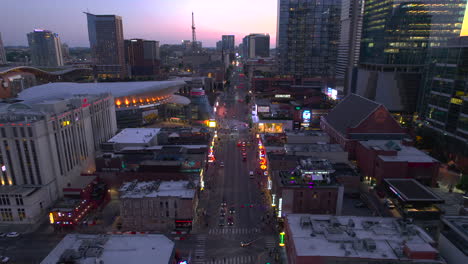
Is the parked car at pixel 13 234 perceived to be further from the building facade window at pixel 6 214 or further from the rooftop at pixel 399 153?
the rooftop at pixel 399 153

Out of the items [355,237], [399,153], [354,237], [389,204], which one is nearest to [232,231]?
[354,237]

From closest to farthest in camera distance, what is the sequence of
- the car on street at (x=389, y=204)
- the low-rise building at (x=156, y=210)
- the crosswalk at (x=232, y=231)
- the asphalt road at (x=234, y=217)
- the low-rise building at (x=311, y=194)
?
1. the asphalt road at (x=234, y=217)
2. the low-rise building at (x=311, y=194)
3. the crosswalk at (x=232, y=231)
4. the low-rise building at (x=156, y=210)
5. the car on street at (x=389, y=204)

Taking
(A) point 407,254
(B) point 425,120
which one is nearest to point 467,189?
(B) point 425,120

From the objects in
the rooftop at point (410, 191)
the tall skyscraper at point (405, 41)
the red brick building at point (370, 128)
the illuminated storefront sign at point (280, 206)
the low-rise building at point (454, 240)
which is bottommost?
the illuminated storefront sign at point (280, 206)

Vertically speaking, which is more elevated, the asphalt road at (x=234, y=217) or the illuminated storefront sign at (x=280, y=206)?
the illuminated storefront sign at (x=280, y=206)

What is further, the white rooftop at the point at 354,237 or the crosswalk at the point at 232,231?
the crosswalk at the point at 232,231

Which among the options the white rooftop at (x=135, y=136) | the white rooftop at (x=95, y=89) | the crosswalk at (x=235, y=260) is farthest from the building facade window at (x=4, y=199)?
the white rooftop at (x=95, y=89)

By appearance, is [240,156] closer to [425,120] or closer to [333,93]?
[425,120]
